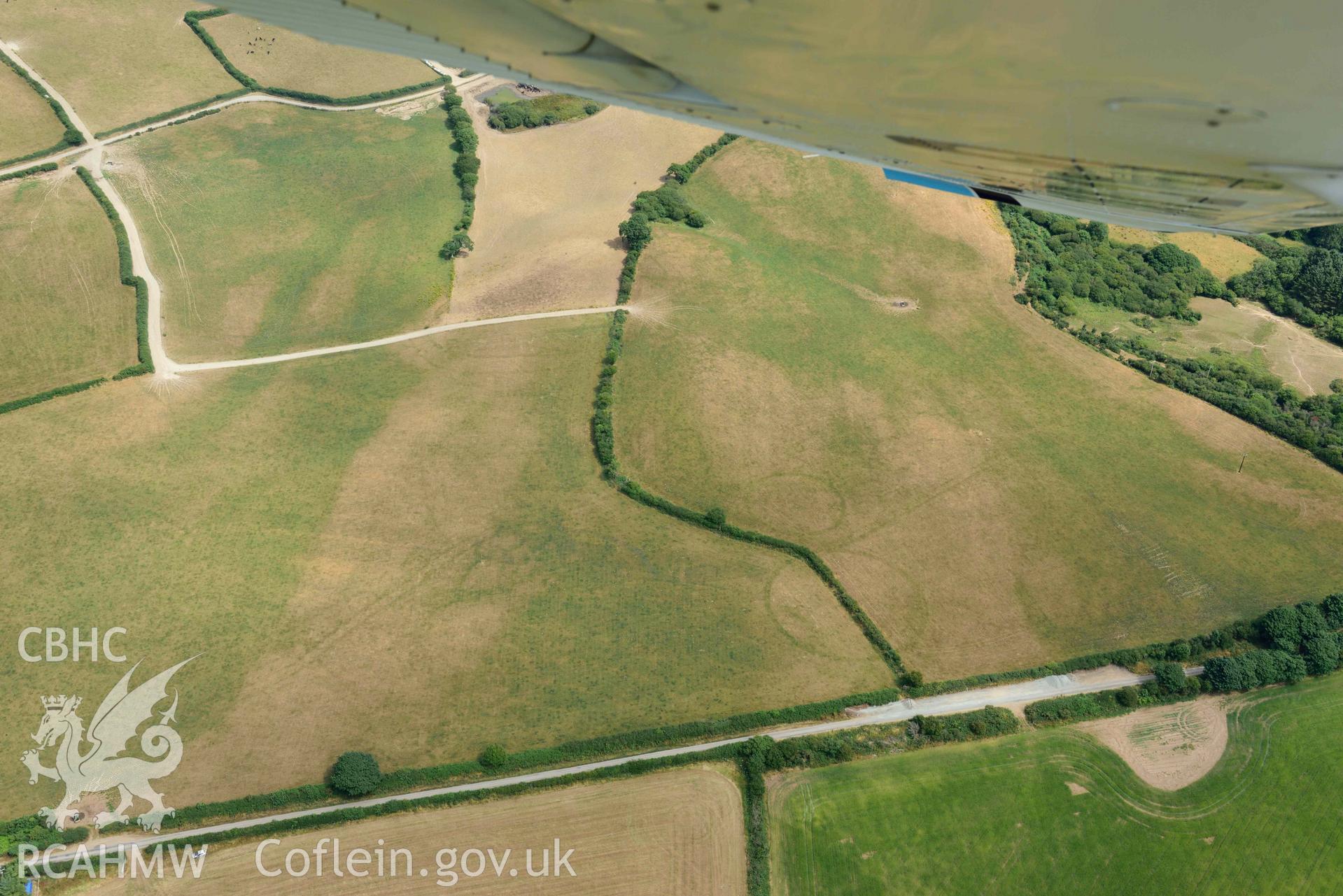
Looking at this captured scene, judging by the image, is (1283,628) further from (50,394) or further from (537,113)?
(50,394)

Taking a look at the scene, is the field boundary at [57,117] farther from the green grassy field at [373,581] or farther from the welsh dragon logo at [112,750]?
the welsh dragon logo at [112,750]

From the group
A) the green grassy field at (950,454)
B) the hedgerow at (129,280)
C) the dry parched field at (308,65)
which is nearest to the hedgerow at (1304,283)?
the green grassy field at (950,454)

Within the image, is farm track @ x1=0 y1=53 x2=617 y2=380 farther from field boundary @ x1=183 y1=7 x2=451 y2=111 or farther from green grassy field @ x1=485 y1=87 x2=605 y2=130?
green grassy field @ x1=485 y1=87 x2=605 y2=130

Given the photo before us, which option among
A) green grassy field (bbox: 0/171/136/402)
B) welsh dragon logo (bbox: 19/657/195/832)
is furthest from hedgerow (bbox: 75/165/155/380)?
welsh dragon logo (bbox: 19/657/195/832)

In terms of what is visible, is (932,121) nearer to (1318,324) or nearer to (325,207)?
(325,207)

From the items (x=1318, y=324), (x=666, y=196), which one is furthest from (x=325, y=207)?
(x=1318, y=324)

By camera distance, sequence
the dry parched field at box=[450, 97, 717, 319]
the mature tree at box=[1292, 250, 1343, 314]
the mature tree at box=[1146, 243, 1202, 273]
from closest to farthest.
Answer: the dry parched field at box=[450, 97, 717, 319], the mature tree at box=[1292, 250, 1343, 314], the mature tree at box=[1146, 243, 1202, 273]
